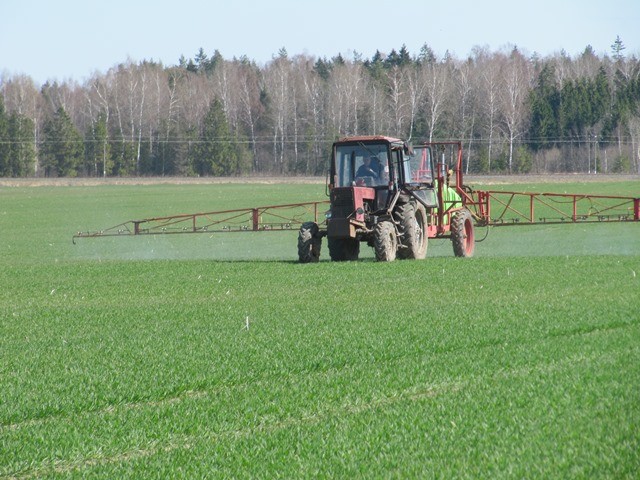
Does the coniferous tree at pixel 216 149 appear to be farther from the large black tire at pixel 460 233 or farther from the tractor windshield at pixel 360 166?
the tractor windshield at pixel 360 166

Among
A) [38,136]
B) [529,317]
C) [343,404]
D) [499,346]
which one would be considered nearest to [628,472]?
[343,404]

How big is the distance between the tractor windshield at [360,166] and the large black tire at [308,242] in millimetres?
1086

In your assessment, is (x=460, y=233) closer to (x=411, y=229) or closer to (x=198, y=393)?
(x=411, y=229)

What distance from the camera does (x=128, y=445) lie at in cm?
725

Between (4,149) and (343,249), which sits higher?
(4,149)

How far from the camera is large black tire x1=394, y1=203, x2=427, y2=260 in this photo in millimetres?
22016

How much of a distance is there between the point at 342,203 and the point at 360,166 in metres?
1.13

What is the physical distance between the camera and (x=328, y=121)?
93.8 m

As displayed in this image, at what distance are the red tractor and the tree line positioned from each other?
62382 millimetres

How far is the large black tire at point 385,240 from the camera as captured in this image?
69.9 ft

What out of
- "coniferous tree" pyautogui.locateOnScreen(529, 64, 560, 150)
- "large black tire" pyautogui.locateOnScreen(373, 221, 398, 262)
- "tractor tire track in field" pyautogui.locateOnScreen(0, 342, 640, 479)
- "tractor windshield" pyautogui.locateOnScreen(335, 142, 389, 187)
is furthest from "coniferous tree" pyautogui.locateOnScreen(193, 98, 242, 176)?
"tractor tire track in field" pyautogui.locateOnScreen(0, 342, 640, 479)

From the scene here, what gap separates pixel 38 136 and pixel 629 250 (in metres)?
84.1

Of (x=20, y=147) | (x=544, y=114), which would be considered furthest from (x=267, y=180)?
(x=20, y=147)

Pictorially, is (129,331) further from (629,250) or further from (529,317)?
(629,250)
